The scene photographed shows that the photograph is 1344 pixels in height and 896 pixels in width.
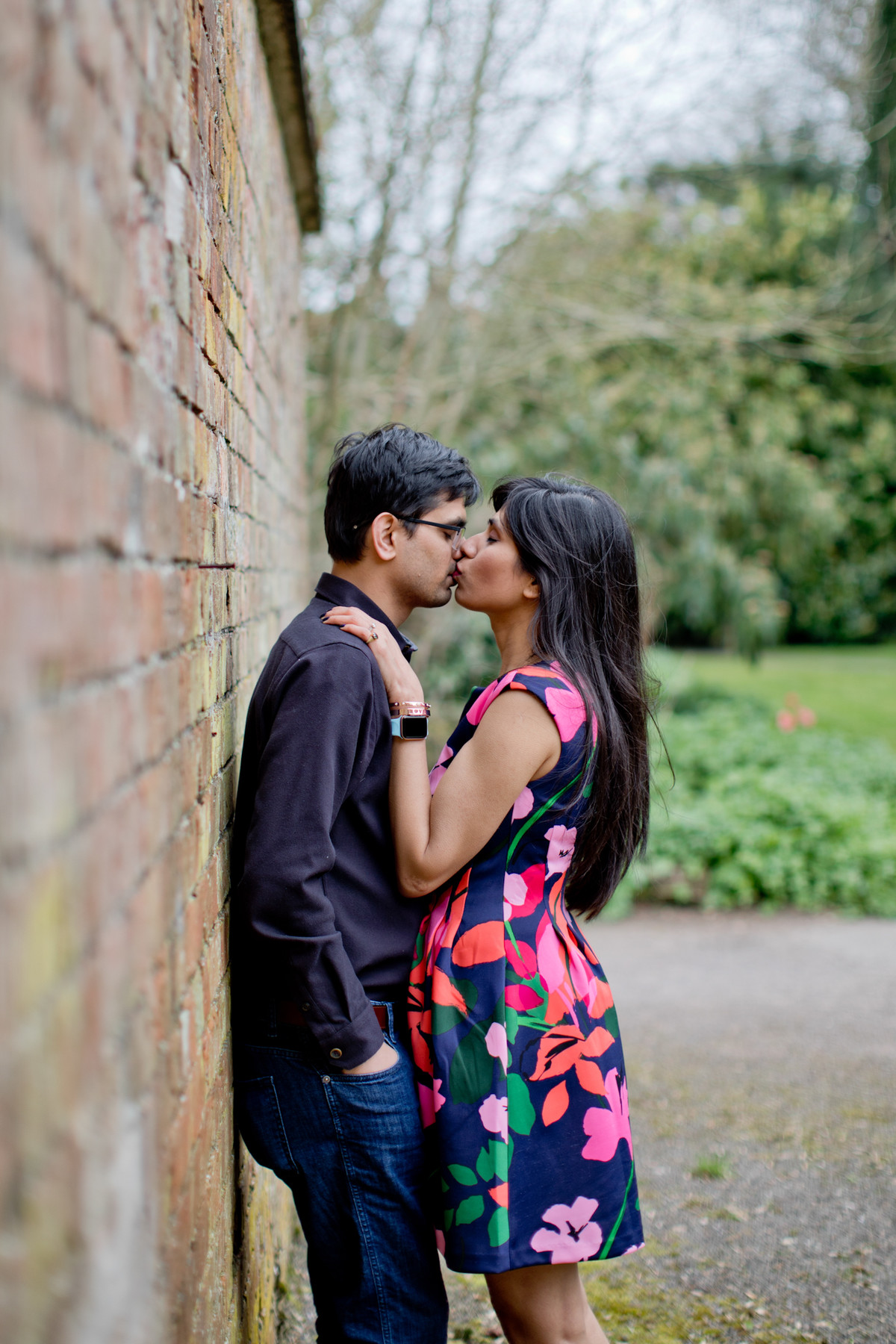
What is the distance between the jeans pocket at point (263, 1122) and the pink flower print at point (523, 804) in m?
0.67

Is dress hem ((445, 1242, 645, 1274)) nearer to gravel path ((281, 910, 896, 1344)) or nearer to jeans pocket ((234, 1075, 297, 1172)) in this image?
jeans pocket ((234, 1075, 297, 1172))

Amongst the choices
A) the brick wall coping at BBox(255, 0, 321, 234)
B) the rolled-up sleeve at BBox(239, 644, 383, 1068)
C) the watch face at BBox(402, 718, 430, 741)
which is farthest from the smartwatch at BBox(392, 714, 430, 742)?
the brick wall coping at BBox(255, 0, 321, 234)

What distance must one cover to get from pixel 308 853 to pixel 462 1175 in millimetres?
706

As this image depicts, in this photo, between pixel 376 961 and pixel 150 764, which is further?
pixel 376 961

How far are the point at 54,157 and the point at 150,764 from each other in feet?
2.08

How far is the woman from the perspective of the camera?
198 centimetres

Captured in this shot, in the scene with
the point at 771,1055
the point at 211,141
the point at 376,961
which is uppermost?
the point at 211,141

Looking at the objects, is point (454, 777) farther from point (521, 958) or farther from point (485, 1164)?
point (485, 1164)

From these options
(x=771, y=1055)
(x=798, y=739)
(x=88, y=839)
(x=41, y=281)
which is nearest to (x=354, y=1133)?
(x=88, y=839)

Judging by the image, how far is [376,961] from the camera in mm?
1986

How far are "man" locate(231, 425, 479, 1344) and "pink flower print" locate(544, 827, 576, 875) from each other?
0.29 metres

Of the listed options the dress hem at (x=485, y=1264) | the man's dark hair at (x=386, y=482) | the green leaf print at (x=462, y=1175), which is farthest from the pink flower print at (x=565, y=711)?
the dress hem at (x=485, y=1264)

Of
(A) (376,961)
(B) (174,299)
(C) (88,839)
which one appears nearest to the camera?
(C) (88,839)

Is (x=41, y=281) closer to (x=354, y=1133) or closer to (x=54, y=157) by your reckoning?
(x=54, y=157)
